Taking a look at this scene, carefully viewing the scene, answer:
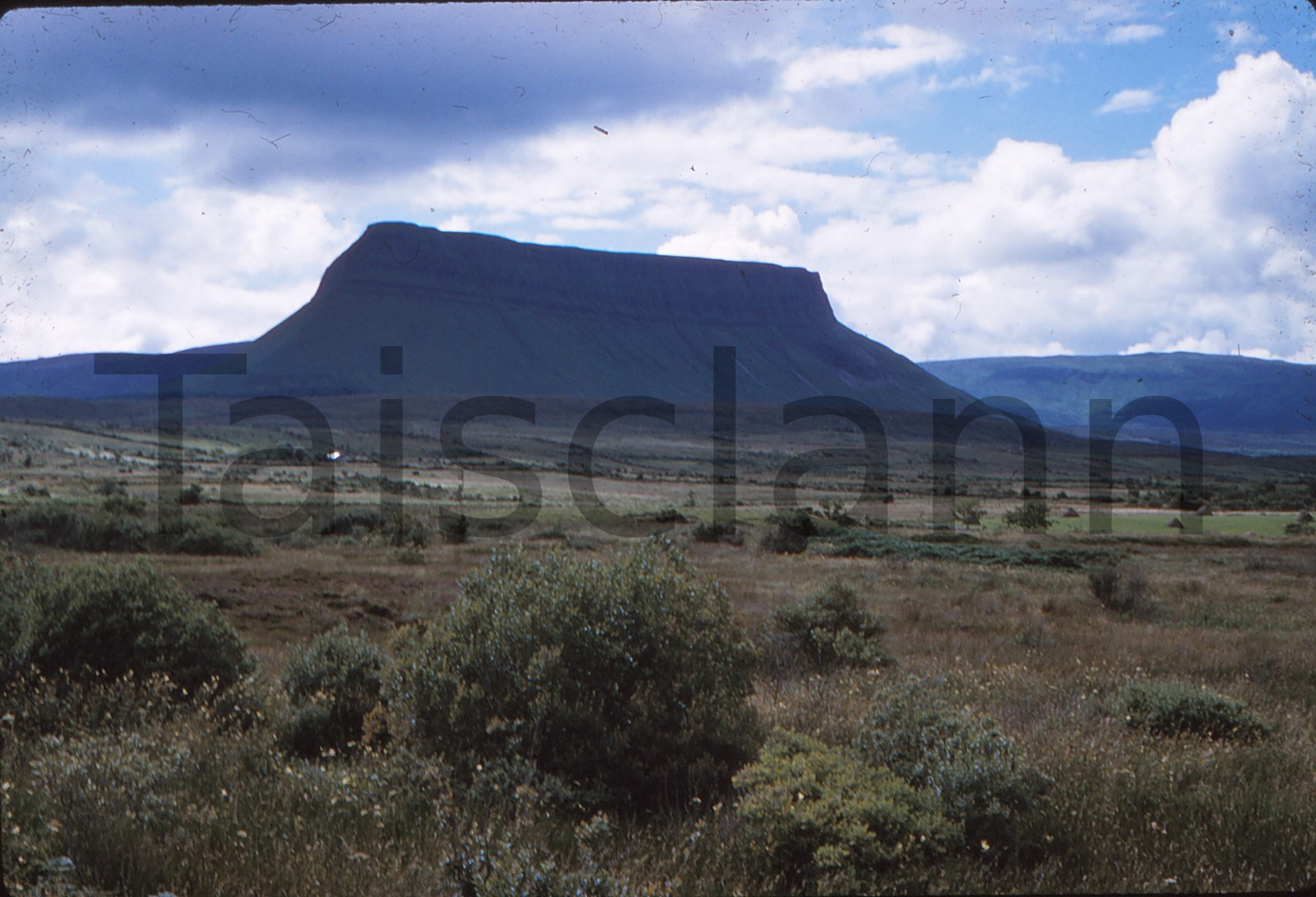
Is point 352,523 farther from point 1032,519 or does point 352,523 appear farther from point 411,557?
point 1032,519

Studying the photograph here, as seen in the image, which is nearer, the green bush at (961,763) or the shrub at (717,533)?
the green bush at (961,763)

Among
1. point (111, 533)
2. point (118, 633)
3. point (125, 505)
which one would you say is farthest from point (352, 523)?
point (118, 633)

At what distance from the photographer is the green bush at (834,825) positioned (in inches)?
163

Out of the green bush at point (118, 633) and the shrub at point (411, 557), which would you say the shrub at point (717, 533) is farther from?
the green bush at point (118, 633)

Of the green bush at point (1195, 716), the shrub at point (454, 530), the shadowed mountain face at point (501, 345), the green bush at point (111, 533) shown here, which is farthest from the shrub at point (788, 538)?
the shadowed mountain face at point (501, 345)

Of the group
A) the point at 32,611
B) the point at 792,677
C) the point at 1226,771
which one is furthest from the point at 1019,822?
the point at 32,611

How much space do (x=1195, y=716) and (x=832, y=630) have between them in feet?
16.3

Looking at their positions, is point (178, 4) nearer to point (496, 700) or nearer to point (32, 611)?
point (496, 700)

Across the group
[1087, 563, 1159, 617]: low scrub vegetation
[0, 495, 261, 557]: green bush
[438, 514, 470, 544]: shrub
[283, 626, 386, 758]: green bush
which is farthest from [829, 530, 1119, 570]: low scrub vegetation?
[283, 626, 386, 758]: green bush

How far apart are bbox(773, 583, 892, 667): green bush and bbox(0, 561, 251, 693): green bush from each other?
6.51 metres

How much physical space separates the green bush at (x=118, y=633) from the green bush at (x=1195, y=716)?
7.46m

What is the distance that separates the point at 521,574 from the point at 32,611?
4287 mm

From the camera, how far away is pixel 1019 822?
15.5 ft

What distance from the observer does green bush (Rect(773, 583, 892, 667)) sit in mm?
10648
